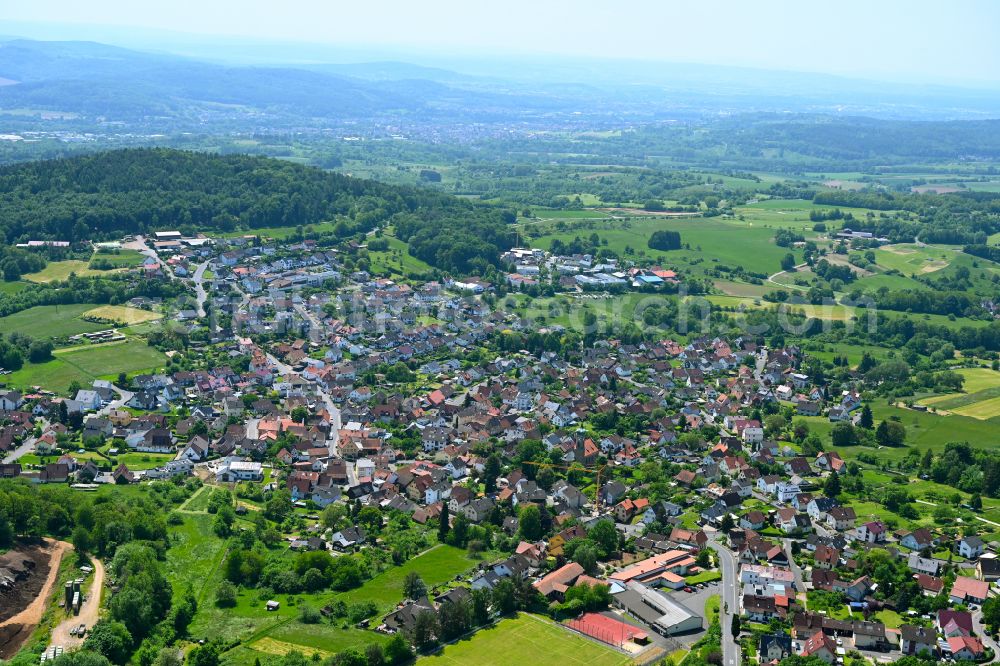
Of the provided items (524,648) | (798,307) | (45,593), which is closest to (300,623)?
(524,648)

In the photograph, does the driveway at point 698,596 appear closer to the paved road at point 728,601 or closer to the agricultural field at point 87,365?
the paved road at point 728,601

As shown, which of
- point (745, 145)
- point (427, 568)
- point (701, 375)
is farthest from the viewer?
point (745, 145)

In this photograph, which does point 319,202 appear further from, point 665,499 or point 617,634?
point 617,634

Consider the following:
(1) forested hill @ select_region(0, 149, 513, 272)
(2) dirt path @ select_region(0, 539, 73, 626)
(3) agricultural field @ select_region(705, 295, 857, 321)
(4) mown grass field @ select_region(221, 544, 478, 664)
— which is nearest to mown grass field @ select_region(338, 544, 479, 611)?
(4) mown grass field @ select_region(221, 544, 478, 664)

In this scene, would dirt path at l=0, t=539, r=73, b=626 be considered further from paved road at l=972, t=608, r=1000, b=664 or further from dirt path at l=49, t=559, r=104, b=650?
paved road at l=972, t=608, r=1000, b=664

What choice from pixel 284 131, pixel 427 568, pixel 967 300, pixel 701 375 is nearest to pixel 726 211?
pixel 967 300

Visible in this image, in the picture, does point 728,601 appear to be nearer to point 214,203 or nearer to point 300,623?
point 300,623
